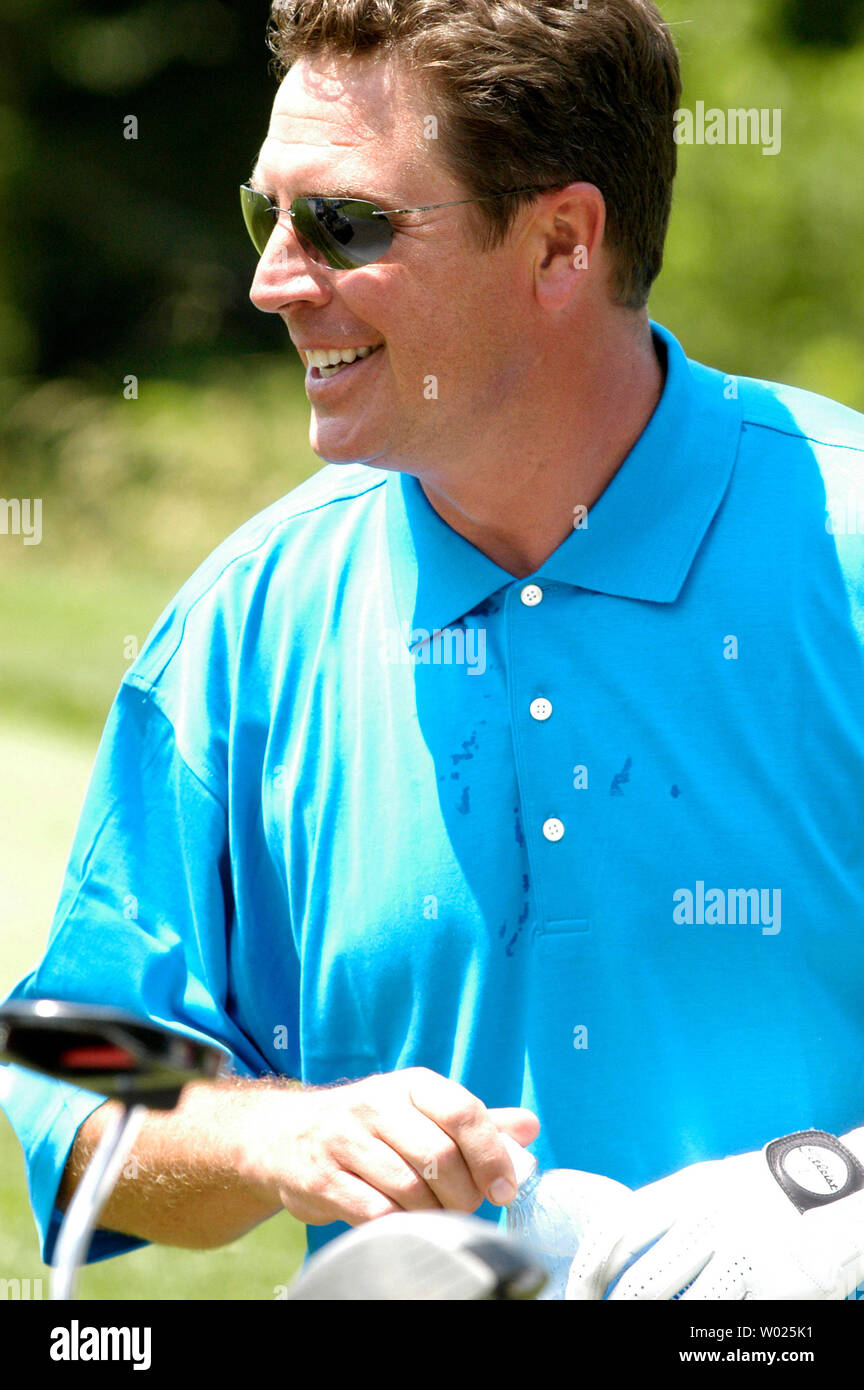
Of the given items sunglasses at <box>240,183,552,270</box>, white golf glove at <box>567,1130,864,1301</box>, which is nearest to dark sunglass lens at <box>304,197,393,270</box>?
sunglasses at <box>240,183,552,270</box>

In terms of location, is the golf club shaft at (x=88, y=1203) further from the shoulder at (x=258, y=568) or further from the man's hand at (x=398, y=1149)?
the shoulder at (x=258, y=568)

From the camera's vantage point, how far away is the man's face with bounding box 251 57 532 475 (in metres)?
2.00

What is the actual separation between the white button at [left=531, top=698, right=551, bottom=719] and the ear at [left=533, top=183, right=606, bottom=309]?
0.55 meters

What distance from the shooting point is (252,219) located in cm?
214

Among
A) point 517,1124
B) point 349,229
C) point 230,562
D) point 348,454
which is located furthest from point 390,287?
point 517,1124

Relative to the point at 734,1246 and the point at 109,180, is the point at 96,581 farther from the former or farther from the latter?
the point at 109,180

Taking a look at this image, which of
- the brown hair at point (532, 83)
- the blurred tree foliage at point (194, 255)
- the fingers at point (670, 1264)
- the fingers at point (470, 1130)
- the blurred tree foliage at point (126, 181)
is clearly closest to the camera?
the fingers at point (470, 1130)

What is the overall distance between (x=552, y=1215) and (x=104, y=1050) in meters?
0.83

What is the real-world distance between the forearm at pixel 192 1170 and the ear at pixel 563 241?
3.59 feet

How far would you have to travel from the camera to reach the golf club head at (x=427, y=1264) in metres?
1.04

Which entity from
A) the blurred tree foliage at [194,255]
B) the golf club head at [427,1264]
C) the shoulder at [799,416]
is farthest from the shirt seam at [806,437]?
the blurred tree foliage at [194,255]

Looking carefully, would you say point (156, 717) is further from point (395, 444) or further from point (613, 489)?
point (613, 489)

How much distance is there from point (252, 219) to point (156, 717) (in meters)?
0.68
